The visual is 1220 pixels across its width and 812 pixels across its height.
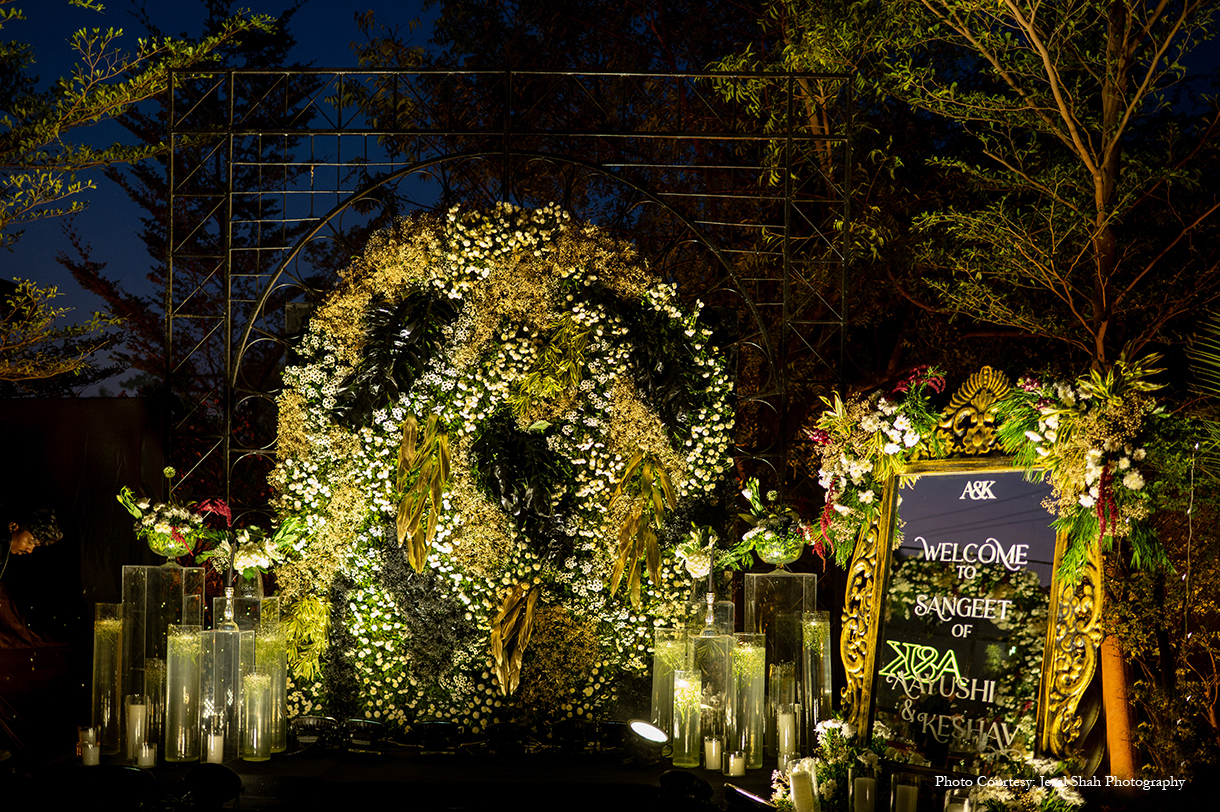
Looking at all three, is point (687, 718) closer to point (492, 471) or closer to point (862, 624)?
point (862, 624)

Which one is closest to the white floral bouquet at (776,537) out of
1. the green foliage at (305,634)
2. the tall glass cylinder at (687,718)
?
the tall glass cylinder at (687,718)

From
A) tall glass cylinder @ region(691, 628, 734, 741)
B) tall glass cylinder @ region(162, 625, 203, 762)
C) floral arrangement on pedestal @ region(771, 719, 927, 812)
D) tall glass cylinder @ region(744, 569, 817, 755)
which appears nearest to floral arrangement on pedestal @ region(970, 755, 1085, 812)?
floral arrangement on pedestal @ region(771, 719, 927, 812)

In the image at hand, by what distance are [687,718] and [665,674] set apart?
0.98 ft

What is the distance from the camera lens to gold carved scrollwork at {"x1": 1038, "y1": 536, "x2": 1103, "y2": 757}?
3.89 meters

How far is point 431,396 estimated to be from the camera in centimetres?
598

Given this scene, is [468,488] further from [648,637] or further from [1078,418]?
[1078,418]

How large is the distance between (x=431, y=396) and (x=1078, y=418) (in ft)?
12.0

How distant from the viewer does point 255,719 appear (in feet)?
18.3

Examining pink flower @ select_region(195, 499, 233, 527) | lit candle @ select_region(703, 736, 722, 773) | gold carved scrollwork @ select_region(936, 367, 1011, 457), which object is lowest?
lit candle @ select_region(703, 736, 722, 773)

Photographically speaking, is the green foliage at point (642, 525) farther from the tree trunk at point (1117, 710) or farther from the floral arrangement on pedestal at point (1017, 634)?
the tree trunk at point (1117, 710)

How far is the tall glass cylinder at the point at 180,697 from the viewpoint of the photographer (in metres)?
5.47

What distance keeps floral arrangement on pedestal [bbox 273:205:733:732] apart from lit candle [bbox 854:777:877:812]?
176 cm

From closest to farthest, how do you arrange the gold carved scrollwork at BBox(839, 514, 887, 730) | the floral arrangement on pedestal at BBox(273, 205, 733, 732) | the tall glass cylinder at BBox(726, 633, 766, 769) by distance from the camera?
the gold carved scrollwork at BBox(839, 514, 887, 730) → the tall glass cylinder at BBox(726, 633, 766, 769) → the floral arrangement on pedestal at BBox(273, 205, 733, 732)

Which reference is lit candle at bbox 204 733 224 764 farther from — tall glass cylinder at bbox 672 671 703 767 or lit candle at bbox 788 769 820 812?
lit candle at bbox 788 769 820 812
